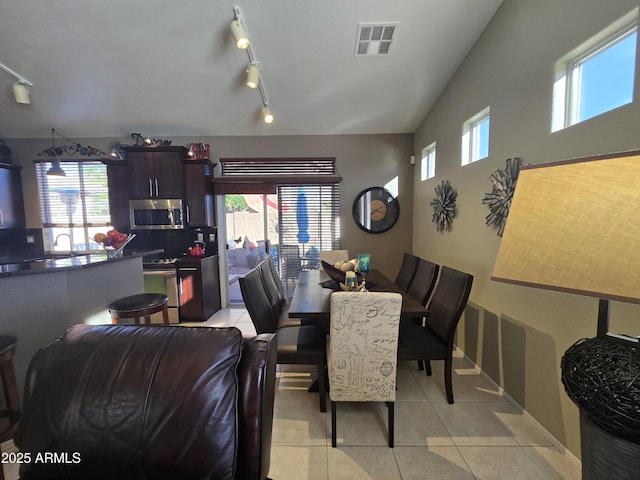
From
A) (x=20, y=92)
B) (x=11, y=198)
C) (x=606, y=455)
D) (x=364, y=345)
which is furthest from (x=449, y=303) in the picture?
(x=11, y=198)

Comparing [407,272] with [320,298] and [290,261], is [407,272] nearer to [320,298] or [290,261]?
[320,298]

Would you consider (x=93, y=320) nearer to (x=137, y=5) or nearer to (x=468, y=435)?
(x=137, y=5)

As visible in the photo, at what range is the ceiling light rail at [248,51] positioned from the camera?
1916mm

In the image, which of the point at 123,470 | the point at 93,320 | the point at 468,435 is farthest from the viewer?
the point at 93,320

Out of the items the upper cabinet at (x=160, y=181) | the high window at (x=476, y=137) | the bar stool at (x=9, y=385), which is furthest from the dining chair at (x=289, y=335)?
the high window at (x=476, y=137)

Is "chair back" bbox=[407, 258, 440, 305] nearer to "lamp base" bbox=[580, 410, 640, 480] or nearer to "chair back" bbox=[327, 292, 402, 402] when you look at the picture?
"chair back" bbox=[327, 292, 402, 402]

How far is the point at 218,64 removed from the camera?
8.64 ft

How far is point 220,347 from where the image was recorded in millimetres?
913

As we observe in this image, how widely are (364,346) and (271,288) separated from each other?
128 centimetres

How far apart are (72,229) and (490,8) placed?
5.86 meters

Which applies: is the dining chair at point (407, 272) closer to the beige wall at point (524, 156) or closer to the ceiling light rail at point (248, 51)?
the beige wall at point (524, 156)

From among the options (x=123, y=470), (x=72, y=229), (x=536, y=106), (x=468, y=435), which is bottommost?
(x=468, y=435)

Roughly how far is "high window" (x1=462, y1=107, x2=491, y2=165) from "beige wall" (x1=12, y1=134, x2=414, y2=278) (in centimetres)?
137

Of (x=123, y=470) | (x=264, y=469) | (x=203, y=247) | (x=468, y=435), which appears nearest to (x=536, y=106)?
(x=468, y=435)
